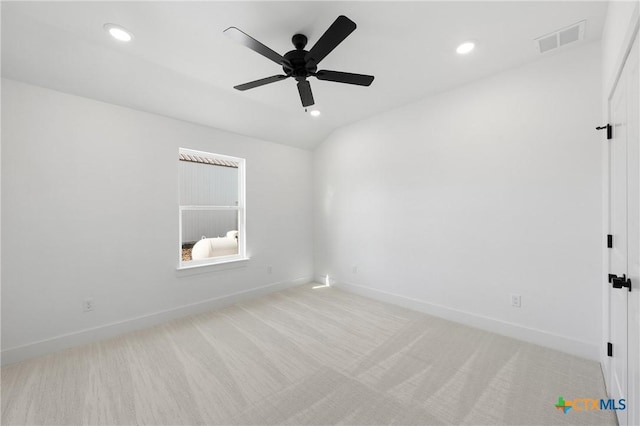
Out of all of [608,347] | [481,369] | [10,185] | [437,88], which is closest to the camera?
[608,347]

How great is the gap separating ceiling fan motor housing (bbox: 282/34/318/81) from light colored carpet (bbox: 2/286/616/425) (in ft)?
8.05

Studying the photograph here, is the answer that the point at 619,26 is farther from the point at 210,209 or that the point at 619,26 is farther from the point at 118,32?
the point at 210,209

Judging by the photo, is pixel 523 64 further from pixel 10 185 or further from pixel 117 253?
pixel 10 185

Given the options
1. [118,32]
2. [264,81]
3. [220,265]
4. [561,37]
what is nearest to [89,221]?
[220,265]

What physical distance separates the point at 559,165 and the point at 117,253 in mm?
4531

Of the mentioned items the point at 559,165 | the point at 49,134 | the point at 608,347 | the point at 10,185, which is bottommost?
the point at 608,347

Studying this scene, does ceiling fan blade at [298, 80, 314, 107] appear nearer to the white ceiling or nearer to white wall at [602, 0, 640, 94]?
the white ceiling

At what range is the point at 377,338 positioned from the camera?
2.66 meters

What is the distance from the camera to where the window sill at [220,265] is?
3324mm

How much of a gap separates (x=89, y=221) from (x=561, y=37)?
15.3 ft

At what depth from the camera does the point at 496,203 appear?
2715 mm

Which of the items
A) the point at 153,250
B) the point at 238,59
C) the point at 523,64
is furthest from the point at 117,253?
the point at 523,64

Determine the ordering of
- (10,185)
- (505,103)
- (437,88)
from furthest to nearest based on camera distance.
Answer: (437,88) < (505,103) < (10,185)

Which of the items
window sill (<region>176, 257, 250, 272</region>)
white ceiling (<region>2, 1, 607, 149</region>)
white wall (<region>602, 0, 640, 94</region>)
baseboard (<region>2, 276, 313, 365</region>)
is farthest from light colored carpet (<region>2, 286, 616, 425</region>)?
white ceiling (<region>2, 1, 607, 149</region>)
